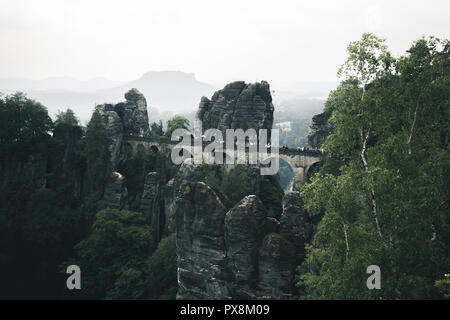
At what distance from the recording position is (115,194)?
145 ft

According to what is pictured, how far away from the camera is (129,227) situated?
37.9 m

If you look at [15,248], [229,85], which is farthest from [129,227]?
[229,85]

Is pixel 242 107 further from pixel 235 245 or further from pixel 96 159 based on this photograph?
pixel 235 245

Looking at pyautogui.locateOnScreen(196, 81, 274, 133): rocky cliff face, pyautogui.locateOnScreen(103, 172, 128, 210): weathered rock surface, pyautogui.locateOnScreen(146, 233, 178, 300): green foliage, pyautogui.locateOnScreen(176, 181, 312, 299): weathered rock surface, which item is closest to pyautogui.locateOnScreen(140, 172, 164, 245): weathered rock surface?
pyautogui.locateOnScreen(103, 172, 128, 210): weathered rock surface

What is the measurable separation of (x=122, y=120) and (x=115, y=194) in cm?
1697

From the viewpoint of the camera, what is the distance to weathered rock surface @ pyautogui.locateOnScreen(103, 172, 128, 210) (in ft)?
144

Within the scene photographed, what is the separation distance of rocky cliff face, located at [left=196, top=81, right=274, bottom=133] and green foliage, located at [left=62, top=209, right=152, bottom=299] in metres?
19.6

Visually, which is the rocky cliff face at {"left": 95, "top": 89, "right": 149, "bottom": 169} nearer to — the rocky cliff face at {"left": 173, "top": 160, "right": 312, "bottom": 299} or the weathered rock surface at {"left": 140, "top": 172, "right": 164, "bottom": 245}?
the weathered rock surface at {"left": 140, "top": 172, "right": 164, "bottom": 245}

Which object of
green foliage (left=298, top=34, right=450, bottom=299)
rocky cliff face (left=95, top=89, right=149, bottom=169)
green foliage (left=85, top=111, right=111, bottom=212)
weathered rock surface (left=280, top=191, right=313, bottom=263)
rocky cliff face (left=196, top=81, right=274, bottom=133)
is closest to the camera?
green foliage (left=298, top=34, right=450, bottom=299)

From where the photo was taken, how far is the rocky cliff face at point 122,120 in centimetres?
5097

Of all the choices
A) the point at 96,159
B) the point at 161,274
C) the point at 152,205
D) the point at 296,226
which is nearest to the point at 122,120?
the point at 96,159

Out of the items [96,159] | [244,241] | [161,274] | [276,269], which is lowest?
[161,274]
